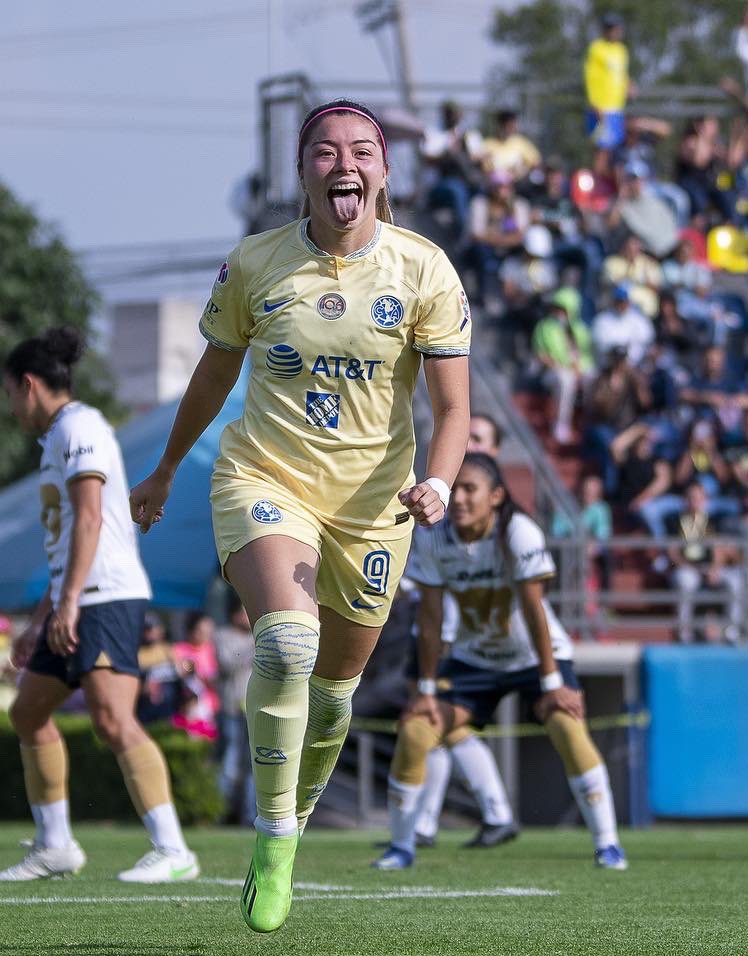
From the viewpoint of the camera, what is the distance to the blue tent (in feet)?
46.0

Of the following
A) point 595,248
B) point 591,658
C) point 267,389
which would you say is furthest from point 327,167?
point 595,248

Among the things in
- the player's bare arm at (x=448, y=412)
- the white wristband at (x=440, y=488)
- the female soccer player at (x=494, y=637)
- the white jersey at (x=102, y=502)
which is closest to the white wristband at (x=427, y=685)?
the female soccer player at (x=494, y=637)

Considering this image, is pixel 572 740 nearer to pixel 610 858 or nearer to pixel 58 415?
pixel 610 858

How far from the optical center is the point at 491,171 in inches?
746

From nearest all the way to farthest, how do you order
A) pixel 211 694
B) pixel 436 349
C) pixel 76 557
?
pixel 436 349 → pixel 76 557 → pixel 211 694

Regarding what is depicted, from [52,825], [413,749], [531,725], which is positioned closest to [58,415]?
[52,825]

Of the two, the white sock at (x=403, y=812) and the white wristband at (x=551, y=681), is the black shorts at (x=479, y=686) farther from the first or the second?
the white sock at (x=403, y=812)

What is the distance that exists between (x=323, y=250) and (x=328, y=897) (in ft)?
8.32

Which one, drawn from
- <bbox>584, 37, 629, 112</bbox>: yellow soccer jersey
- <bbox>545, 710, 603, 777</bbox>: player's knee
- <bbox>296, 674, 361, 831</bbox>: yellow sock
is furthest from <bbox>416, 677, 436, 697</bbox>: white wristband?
<bbox>584, 37, 629, 112</bbox>: yellow soccer jersey

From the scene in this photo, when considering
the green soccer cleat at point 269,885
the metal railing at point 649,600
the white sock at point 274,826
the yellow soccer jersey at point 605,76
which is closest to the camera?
the green soccer cleat at point 269,885

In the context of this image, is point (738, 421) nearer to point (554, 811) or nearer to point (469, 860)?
point (554, 811)

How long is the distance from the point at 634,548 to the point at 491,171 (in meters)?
4.92

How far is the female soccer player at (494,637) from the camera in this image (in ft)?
25.8

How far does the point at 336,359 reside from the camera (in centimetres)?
480
